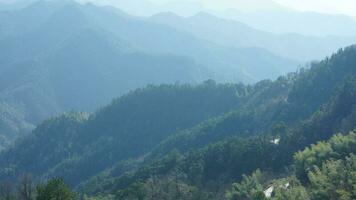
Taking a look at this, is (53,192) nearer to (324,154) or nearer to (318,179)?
(318,179)

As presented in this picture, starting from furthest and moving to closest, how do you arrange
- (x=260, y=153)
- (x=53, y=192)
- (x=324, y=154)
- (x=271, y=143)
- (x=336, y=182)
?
(x=271, y=143) → (x=260, y=153) → (x=324, y=154) → (x=53, y=192) → (x=336, y=182)

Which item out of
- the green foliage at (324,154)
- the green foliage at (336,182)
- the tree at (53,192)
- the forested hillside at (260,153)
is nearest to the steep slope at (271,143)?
the forested hillside at (260,153)

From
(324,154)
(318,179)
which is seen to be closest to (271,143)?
(324,154)

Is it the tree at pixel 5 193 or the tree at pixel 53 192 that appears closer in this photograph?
the tree at pixel 53 192

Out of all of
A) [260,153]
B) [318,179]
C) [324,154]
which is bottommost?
[260,153]

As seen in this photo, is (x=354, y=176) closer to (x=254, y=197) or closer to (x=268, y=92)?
(x=254, y=197)

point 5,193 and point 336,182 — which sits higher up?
point 5,193

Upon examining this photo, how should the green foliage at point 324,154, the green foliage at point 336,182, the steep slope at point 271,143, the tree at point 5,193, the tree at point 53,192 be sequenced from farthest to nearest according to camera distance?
the steep slope at point 271,143 → the tree at point 5,193 → the green foliage at point 324,154 → the tree at point 53,192 → the green foliage at point 336,182

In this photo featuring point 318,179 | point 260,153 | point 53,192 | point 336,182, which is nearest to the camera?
point 336,182

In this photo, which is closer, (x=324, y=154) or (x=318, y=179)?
(x=318, y=179)

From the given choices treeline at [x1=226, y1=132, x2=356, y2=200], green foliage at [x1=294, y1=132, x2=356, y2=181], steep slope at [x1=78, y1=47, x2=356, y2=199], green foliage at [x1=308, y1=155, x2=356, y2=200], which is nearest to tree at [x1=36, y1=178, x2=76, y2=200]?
treeline at [x1=226, y1=132, x2=356, y2=200]

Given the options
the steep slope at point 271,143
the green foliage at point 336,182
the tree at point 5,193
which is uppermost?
the tree at point 5,193

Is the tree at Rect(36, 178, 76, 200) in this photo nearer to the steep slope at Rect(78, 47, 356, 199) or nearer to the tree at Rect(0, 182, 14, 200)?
the steep slope at Rect(78, 47, 356, 199)

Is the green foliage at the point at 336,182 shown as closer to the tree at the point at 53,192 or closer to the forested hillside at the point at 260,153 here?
the forested hillside at the point at 260,153
